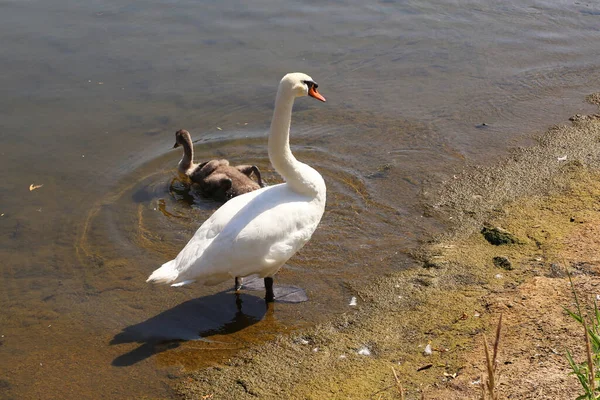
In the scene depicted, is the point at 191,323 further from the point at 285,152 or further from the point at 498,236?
the point at 498,236

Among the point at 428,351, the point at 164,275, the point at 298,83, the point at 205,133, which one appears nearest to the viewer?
the point at 428,351

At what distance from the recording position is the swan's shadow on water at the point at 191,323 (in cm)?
603

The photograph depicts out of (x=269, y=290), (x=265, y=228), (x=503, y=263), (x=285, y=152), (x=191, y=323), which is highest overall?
(x=285, y=152)

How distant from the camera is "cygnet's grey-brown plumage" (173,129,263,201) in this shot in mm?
8266

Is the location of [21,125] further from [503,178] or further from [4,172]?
[503,178]

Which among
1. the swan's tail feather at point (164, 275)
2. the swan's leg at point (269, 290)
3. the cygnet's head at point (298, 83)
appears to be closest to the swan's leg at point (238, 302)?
the swan's leg at point (269, 290)

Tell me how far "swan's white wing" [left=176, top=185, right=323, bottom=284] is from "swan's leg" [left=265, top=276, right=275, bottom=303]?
0.19m

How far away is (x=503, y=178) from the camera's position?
833 centimetres

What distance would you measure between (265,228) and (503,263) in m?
2.24

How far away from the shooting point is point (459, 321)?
19.2ft

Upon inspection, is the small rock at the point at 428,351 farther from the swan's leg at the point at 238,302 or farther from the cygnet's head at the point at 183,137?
the cygnet's head at the point at 183,137

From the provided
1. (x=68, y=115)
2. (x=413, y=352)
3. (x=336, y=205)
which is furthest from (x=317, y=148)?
(x=413, y=352)

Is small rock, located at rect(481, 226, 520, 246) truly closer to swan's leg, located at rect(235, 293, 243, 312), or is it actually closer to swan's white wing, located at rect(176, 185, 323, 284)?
swan's white wing, located at rect(176, 185, 323, 284)

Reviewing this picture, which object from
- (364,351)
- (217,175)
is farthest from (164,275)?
(217,175)
